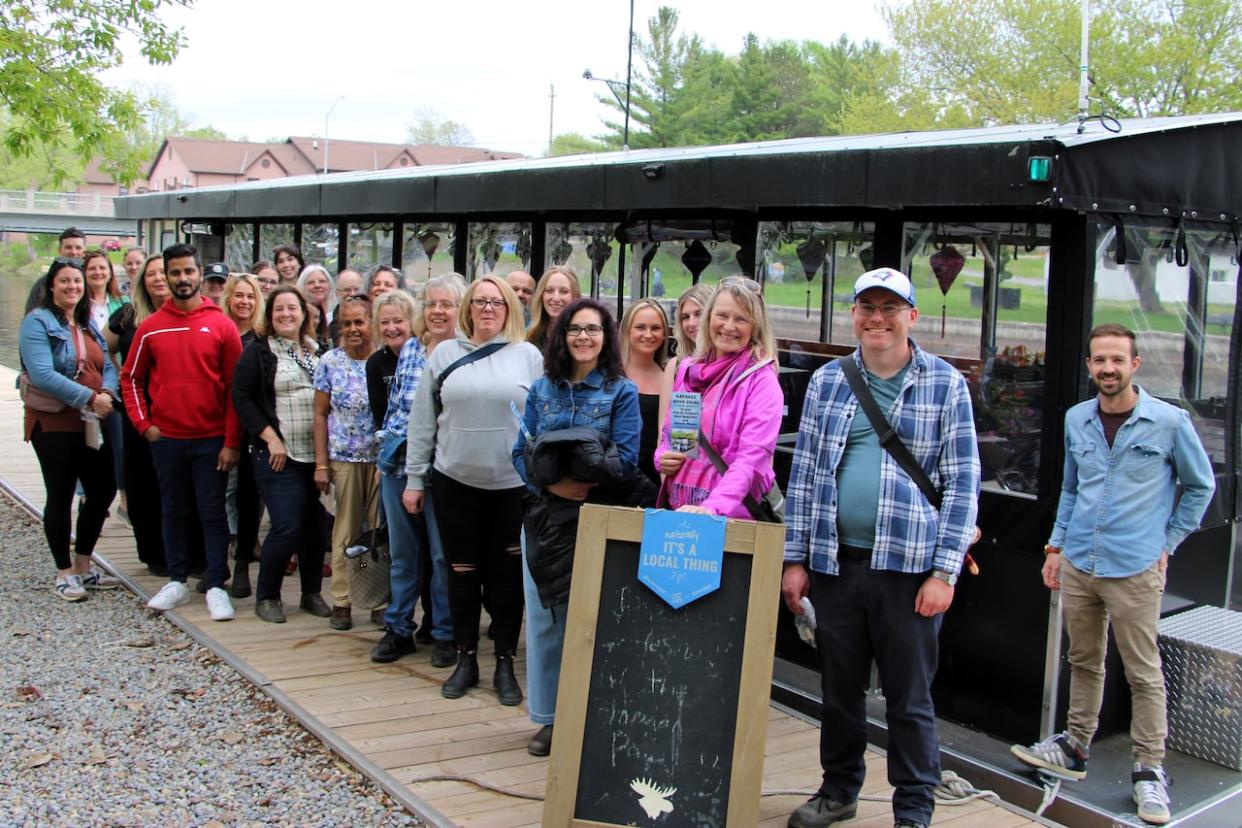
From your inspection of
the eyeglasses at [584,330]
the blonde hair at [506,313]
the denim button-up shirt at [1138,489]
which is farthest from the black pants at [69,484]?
the denim button-up shirt at [1138,489]

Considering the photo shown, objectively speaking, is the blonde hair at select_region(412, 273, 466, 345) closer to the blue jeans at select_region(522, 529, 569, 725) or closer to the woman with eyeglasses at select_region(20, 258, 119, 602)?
the blue jeans at select_region(522, 529, 569, 725)

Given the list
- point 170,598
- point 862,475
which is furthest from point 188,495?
point 862,475

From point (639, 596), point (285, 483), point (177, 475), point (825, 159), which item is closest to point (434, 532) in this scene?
point (285, 483)

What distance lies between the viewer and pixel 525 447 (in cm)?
434

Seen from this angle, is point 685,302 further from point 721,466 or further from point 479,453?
point 721,466

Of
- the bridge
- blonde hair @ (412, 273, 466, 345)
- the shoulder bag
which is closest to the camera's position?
blonde hair @ (412, 273, 466, 345)

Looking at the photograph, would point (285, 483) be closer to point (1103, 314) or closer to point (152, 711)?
point (152, 711)

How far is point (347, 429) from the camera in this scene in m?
5.98

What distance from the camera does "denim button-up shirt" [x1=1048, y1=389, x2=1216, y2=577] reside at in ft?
14.3

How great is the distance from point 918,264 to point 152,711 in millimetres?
3766

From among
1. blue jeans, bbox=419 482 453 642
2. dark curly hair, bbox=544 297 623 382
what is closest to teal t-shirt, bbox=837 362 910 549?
dark curly hair, bbox=544 297 623 382

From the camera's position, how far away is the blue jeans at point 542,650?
14.5 ft

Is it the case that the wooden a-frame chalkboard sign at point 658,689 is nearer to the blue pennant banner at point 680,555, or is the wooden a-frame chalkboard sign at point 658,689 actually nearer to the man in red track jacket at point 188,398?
the blue pennant banner at point 680,555

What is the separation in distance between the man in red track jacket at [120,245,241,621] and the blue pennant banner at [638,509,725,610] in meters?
3.30
